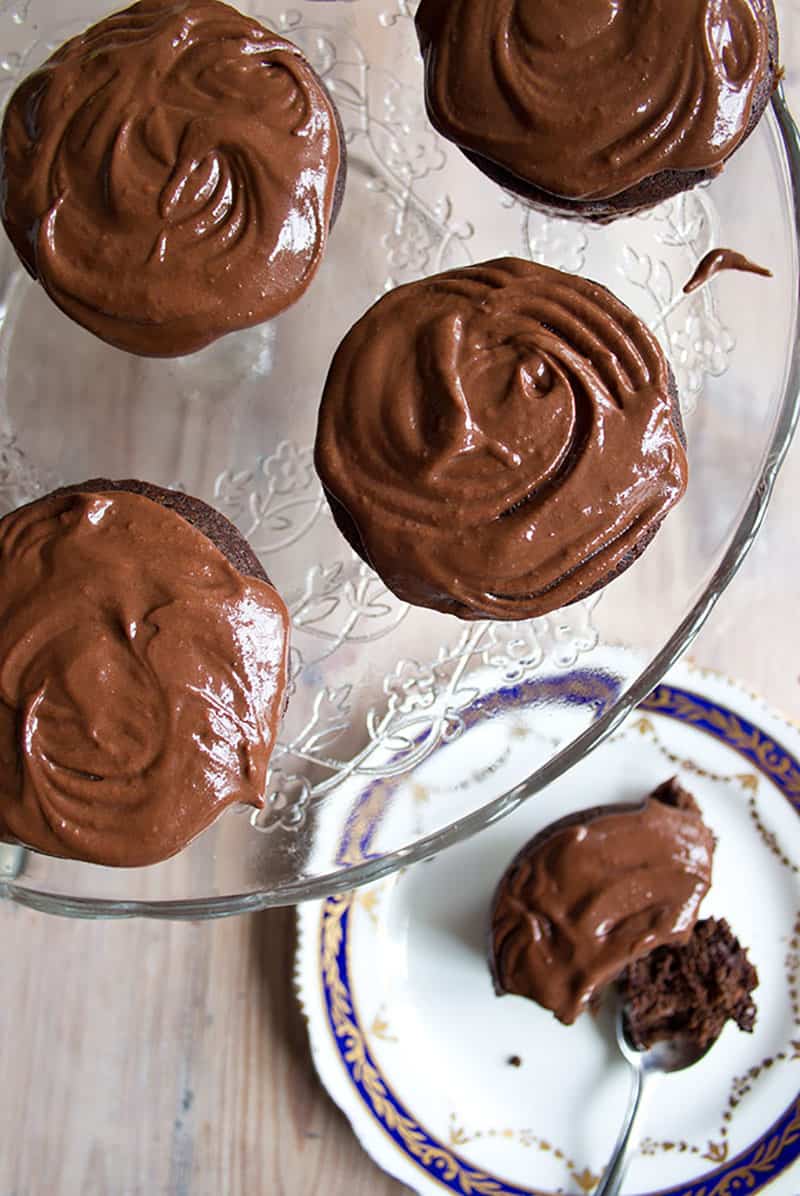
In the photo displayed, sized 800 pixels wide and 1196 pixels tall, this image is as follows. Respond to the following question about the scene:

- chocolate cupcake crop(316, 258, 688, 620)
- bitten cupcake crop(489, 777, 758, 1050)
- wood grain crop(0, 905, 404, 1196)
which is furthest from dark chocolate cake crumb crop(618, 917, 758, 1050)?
chocolate cupcake crop(316, 258, 688, 620)

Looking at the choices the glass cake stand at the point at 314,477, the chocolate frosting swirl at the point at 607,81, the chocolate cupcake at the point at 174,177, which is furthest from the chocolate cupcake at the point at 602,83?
the chocolate cupcake at the point at 174,177

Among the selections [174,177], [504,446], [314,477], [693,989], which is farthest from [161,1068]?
[174,177]

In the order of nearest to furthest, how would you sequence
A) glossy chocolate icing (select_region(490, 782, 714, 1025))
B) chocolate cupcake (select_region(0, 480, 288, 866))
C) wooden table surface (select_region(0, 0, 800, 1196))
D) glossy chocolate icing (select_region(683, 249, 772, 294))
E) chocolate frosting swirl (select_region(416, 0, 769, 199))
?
chocolate cupcake (select_region(0, 480, 288, 866)) → chocolate frosting swirl (select_region(416, 0, 769, 199)) → glossy chocolate icing (select_region(683, 249, 772, 294)) → glossy chocolate icing (select_region(490, 782, 714, 1025)) → wooden table surface (select_region(0, 0, 800, 1196))

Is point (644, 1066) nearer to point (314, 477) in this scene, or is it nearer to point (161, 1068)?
point (161, 1068)

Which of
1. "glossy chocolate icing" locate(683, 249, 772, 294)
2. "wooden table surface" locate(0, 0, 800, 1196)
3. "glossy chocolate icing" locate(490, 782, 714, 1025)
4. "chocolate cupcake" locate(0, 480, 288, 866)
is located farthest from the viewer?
"wooden table surface" locate(0, 0, 800, 1196)

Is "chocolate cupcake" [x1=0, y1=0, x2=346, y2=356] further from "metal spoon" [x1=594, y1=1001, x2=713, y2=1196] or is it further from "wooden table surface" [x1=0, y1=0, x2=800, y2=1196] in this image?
"metal spoon" [x1=594, y1=1001, x2=713, y2=1196]

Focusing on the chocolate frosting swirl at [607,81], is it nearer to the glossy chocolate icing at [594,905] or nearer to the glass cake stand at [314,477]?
the glass cake stand at [314,477]

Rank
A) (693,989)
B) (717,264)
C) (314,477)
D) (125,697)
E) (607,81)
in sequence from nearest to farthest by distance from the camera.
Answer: (125,697) → (607,81) → (717,264) → (314,477) → (693,989)
